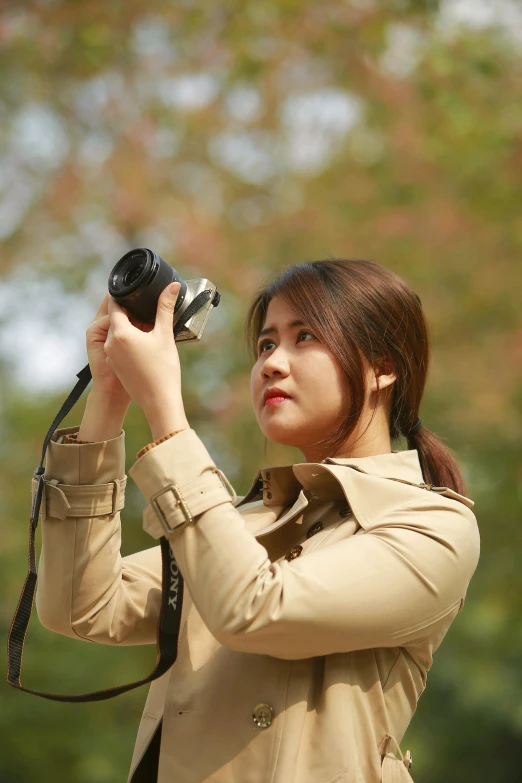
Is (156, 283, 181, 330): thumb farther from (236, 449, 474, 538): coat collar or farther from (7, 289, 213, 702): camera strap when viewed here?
(236, 449, 474, 538): coat collar

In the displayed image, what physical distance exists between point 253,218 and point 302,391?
538 cm

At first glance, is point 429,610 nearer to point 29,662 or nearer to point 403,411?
point 403,411

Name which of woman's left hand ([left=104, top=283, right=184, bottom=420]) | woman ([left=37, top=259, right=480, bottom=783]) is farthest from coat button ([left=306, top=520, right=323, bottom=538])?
woman's left hand ([left=104, top=283, right=184, bottom=420])

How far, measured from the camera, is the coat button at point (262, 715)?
1.49 meters

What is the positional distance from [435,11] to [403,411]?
3.76 metres

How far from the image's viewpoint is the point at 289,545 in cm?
177

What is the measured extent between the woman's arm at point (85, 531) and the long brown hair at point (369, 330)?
41 cm

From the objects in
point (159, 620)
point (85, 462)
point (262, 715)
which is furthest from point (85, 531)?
point (262, 715)

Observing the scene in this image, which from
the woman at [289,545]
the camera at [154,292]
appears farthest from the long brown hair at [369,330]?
the camera at [154,292]

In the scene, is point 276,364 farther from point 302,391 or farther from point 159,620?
point 159,620

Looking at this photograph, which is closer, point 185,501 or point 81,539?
point 185,501

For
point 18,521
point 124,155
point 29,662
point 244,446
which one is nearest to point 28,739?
point 29,662

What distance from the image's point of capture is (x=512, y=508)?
5.73 metres

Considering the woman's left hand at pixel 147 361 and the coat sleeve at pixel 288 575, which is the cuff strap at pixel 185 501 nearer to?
the coat sleeve at pixel 288 575
